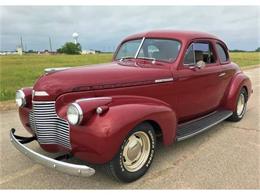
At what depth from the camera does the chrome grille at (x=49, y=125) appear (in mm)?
3459

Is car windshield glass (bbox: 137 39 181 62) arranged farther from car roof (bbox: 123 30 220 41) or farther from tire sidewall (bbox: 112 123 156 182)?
tire sidewall (bbox: 112 123 156 182)

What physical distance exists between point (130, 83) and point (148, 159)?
3.45ft

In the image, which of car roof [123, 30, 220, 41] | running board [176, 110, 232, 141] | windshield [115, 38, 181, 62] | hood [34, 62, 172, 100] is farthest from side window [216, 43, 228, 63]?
hood [34, 62, 172, 100]

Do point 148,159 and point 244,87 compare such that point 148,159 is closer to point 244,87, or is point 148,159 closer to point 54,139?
point 54,139

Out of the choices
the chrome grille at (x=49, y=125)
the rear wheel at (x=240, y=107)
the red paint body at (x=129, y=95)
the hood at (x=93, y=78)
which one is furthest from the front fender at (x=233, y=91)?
the chrome grille at (x=49, y=125)

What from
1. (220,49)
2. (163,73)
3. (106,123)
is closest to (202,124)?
(163,73)

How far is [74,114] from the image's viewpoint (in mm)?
3238

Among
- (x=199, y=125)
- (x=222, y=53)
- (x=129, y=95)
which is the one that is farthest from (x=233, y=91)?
(x=129, y=95)

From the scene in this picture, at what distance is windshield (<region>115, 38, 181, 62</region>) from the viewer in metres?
4.87

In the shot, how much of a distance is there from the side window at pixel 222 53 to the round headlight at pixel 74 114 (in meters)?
3.86

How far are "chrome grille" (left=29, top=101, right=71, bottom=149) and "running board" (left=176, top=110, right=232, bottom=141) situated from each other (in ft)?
5.57

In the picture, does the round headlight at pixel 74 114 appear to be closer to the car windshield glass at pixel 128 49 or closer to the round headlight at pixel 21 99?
the round headlight at pixel 21 99

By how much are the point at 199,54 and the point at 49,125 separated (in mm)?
3082

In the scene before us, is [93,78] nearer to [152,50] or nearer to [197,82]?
[152,50]
